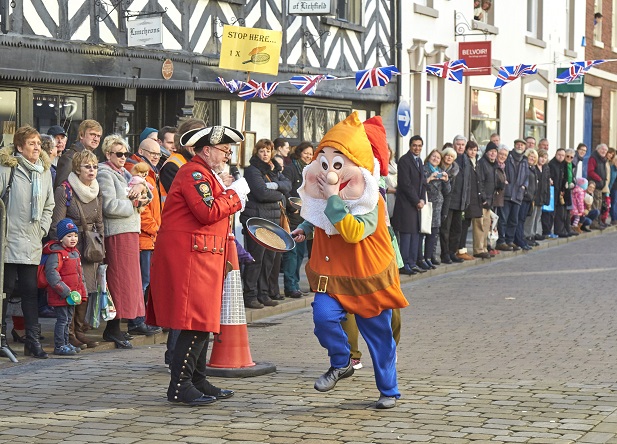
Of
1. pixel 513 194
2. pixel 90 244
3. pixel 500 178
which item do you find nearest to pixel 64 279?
pixel 90 244

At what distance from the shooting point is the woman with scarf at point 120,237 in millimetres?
11266

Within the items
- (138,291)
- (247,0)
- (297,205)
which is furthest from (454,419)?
(247,0)

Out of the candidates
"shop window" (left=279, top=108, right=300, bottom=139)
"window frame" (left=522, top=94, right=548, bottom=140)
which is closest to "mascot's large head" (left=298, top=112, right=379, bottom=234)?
"shop window" (left=279, top=108, right=300, bottom=139)

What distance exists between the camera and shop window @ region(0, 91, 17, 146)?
14609 mm

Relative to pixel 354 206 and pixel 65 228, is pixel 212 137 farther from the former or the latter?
pixel 65 228

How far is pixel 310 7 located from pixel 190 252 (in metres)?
11.2

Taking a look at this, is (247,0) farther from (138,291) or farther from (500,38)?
(500,38)

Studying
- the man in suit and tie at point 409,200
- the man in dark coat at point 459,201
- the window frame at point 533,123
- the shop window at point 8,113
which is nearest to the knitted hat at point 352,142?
the shop window at point 8,113

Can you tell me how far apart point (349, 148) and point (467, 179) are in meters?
11.3

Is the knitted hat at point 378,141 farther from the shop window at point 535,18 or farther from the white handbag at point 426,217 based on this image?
the shop window at point 535,18

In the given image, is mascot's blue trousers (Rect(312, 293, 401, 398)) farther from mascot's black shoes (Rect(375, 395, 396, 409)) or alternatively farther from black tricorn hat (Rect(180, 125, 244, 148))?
black tricorn hat (Rect(180, 125, 244, 148))

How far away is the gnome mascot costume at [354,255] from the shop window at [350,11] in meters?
13.8

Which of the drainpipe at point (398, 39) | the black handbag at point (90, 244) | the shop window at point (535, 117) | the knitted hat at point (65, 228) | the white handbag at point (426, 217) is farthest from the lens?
the shop window at point (535, 117)

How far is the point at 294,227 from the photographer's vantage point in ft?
51.0
